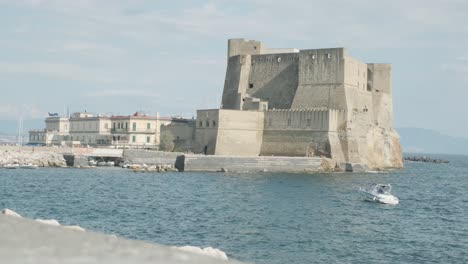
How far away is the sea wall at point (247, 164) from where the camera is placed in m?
47.7

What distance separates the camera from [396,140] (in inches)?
2421

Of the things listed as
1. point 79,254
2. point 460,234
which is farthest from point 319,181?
point 79,254

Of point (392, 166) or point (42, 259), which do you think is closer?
point (42, 259)

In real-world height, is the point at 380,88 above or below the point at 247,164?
above

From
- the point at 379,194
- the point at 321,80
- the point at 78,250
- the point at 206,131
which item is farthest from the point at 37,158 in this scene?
the point at 78,250

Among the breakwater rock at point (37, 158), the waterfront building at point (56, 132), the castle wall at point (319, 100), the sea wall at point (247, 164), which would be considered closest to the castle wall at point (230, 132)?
the castle wall at point (319, 100)

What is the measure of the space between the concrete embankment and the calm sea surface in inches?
395

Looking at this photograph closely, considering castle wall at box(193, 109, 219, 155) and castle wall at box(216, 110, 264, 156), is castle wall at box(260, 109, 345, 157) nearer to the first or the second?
castle wall at box(216, 110, 264, 156)

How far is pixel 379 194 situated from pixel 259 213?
26.6 feet

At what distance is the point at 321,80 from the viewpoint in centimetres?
5412

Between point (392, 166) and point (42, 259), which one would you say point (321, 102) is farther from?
point (42, 259)

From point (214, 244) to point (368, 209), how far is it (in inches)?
490

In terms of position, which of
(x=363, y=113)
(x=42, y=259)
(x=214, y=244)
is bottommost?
(x=214, y=244)

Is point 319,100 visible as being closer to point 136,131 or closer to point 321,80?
point 321,80
